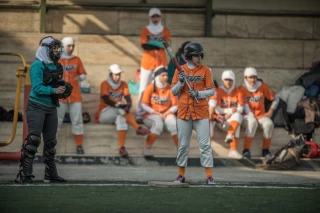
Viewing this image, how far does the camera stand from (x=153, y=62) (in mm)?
18266

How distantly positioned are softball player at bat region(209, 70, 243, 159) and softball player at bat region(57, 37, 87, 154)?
95.8 inches

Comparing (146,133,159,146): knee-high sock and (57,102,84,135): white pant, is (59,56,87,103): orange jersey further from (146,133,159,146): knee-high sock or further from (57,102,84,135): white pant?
(146,133,159,146): knee-high sock

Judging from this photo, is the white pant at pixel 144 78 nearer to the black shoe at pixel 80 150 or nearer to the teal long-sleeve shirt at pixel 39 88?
the black shoe at pixel 80 150

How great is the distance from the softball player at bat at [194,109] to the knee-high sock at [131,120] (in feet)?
12.3

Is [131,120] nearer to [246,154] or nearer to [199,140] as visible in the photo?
[246,154]

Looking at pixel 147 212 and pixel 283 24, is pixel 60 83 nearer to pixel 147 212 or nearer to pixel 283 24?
pixel 147 212

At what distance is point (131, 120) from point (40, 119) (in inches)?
169

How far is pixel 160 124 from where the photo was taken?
1694 cm

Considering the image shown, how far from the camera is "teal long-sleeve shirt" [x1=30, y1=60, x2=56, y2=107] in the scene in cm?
1290

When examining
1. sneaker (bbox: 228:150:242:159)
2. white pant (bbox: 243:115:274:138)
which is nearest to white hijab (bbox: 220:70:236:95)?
white pant (bbox: 243:115:274:138)

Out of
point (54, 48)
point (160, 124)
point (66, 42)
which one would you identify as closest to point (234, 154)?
point (160, 124)

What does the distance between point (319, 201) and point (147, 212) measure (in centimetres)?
235

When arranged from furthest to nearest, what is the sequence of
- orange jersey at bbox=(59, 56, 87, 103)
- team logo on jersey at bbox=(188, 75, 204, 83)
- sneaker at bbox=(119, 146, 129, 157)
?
orange jersey at bbox=(59, 56, 87, 103)
sneaker at bbox=(119, 146, 129, 157)
team logo on jersey at bbox=(188, 75, 204, 83)

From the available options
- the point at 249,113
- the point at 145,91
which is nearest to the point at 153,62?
the point at 145,91
